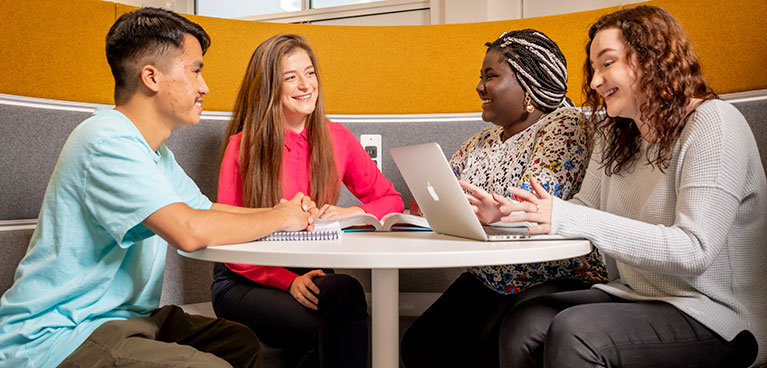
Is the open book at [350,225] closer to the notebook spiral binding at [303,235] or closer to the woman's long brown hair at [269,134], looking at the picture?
the notebook spiral binding at [303,235]

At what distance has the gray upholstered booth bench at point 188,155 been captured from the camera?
172 cm

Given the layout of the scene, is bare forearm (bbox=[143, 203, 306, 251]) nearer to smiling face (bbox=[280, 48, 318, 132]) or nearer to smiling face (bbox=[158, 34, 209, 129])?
smiling face (bbox=[158, 34, 209, 129])

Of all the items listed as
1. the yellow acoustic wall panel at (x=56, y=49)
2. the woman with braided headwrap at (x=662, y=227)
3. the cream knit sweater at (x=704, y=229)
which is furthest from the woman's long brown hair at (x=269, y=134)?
the cream knit sweater at (x=704, y=229)

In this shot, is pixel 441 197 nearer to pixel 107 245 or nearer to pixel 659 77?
pixel 659 77

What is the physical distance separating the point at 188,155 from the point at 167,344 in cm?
115

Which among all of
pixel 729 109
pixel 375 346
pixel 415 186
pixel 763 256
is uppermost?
pixel 729 109

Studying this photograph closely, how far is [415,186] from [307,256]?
0.44 m

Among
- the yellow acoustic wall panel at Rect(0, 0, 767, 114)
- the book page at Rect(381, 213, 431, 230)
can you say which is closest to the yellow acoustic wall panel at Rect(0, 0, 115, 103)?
the yellow acoustic wall panel at Rect(0, 0, 767, 114)

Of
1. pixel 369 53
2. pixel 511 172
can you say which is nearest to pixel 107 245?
pixel 511 172

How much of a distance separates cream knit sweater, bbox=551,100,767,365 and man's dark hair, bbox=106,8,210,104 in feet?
2.82

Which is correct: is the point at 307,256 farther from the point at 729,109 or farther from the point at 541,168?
the point at 729,109

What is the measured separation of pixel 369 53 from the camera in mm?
2355

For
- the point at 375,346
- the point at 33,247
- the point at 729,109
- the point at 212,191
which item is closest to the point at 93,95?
the point at 212,191

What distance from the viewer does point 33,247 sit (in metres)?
1.09
